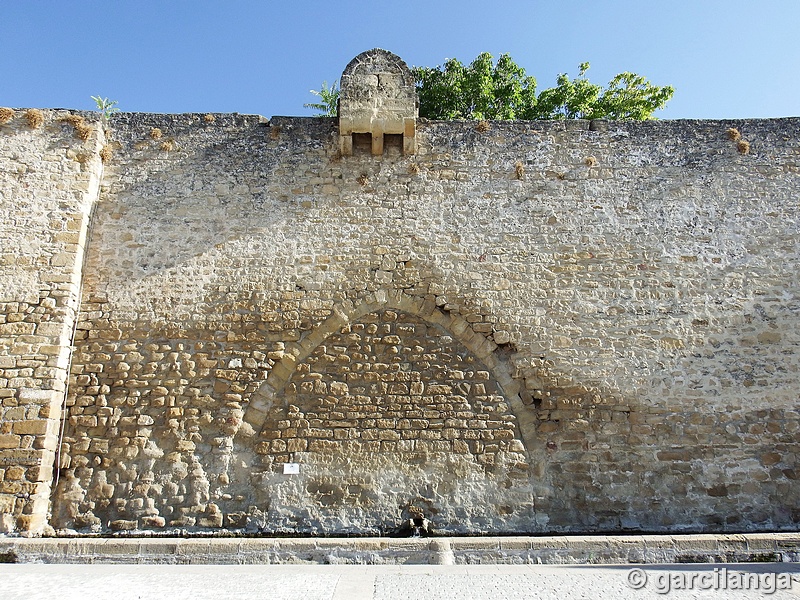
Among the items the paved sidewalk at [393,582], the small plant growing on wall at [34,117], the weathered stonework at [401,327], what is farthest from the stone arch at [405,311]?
the small plant growing on wall at [34,117]

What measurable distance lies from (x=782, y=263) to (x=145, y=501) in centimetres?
754

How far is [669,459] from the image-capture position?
640 centimetres

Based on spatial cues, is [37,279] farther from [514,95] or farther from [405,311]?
[514,95]

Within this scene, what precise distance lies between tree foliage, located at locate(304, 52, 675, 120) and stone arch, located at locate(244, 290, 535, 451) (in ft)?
21.9

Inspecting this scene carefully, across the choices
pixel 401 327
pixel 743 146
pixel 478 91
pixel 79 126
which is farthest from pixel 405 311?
pixel 478 91

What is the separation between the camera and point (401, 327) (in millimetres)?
6781

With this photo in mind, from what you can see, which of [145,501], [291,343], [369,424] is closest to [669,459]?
[369,424]

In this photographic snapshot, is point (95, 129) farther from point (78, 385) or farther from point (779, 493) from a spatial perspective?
point (779, 493)

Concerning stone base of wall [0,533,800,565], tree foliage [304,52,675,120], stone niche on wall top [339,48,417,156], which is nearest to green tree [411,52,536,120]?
tree foliage [304,52,675,120]

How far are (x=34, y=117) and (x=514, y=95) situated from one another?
890 cm

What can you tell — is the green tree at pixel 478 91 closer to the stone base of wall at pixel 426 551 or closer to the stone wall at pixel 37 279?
the stone wall at pixel 37 279

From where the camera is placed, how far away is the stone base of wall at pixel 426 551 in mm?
5059

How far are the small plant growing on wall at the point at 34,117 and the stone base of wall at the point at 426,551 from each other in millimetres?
4632

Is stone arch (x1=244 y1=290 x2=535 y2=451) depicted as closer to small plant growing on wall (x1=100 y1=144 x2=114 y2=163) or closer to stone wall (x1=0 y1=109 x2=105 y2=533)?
stone wall (x1=0 y1=109 x2=105 y2=533)
